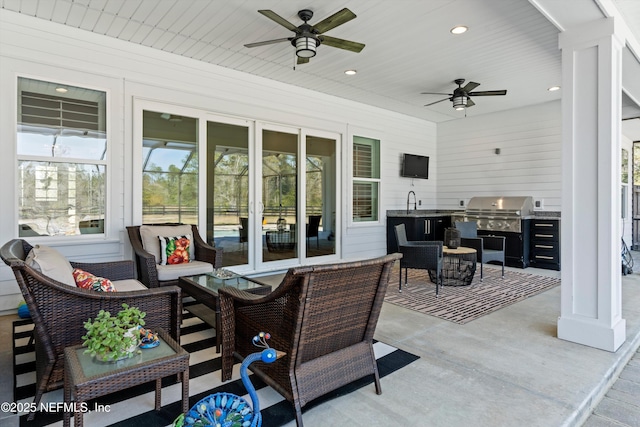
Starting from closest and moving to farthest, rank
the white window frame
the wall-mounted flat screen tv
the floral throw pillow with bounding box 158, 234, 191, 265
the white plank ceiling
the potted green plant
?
the potted green plant, the white plank ceiling, the floral throw pillow with bounding box 158, 234, 191, 265, the white window frame, the wall-mounted flat screen tv

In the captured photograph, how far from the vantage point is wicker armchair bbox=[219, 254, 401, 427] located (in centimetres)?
174

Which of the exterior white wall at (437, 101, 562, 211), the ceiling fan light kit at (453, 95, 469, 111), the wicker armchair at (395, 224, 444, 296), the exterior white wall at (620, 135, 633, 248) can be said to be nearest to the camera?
the wicker armchair at (395, 224, 444, 296)

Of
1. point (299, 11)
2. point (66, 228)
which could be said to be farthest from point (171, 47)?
point (66, 228)

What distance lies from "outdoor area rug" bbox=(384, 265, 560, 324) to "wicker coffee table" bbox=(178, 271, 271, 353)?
1.75 m

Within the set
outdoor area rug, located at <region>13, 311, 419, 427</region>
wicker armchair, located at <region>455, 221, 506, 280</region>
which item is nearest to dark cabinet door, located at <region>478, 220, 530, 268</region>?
wicker armchair, located at <region>455, 221, 506, 280</region>

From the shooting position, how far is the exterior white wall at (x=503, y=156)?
6438 mm

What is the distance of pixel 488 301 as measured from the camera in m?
4.15

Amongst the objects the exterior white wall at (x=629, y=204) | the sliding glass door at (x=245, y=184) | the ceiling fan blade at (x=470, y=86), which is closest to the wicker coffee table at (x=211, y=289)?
the sliding glass door at (x=245, y=184)

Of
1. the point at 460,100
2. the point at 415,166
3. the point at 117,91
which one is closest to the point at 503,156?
the point at 415,166

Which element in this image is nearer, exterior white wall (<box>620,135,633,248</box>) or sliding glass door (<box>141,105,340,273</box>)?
sliding glass door (<box>141,105,340,273</box>)

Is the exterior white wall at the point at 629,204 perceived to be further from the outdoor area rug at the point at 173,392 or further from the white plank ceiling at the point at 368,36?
the outdoor area rug at the point at 173,392

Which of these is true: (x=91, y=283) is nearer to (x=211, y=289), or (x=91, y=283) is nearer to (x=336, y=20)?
(x=211, y=289)

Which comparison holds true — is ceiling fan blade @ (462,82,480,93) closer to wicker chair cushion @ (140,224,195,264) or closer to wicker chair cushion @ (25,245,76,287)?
wicker chair cushion @ (140,224,195,264)

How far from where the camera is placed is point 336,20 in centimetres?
319
